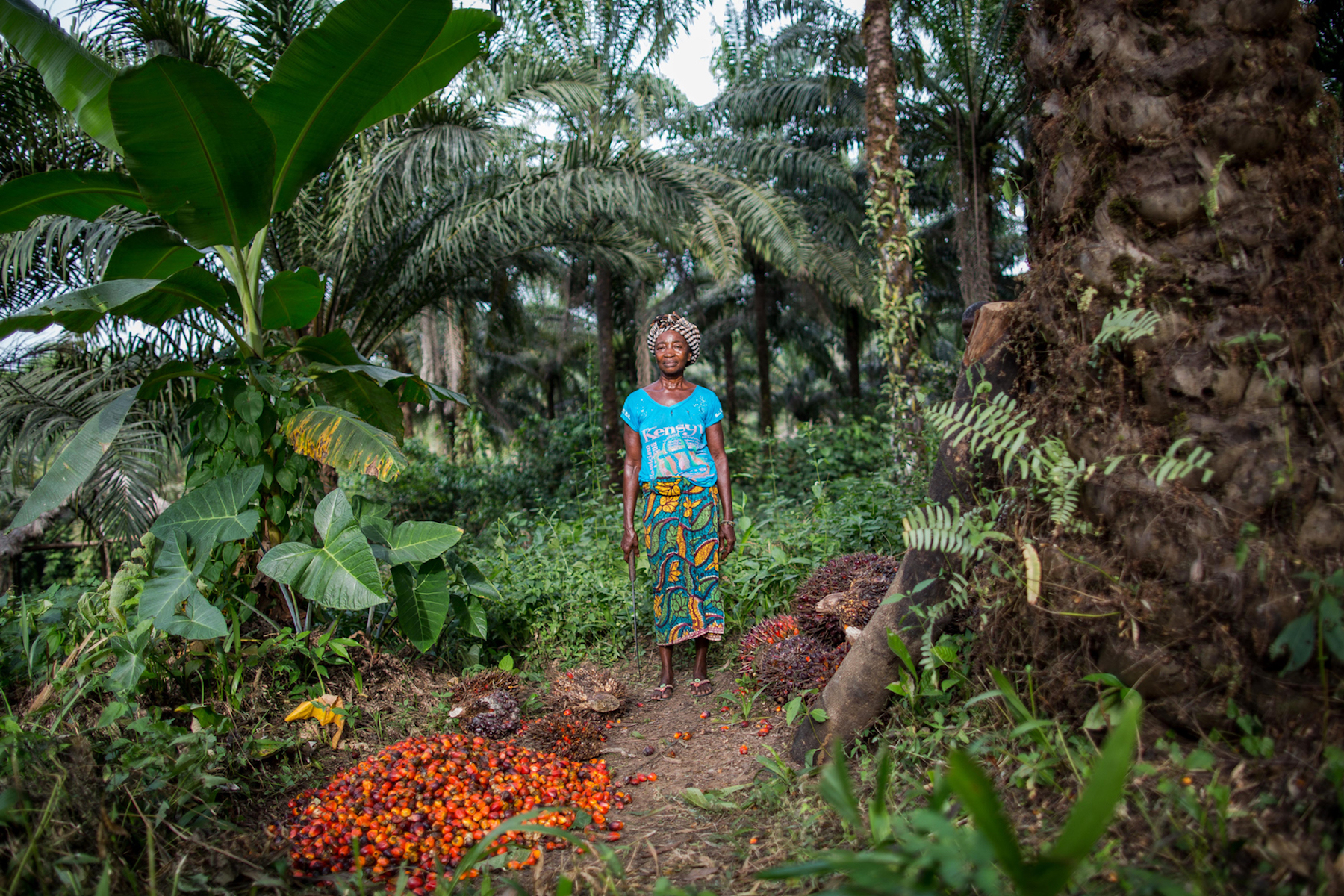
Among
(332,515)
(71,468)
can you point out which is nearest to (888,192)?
(332,515)

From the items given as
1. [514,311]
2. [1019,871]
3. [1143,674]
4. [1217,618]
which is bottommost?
[1019,871]

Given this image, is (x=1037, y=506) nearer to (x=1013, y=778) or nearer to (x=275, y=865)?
(x=1013, y=778)

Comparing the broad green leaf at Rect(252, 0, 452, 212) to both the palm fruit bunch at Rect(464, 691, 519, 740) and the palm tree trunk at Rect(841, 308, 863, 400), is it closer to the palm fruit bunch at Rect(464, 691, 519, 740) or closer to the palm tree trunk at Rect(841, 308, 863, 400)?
the palm fruit bunch at Rect(464, 691, 519, 740)

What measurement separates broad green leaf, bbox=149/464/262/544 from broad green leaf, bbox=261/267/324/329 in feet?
2.86

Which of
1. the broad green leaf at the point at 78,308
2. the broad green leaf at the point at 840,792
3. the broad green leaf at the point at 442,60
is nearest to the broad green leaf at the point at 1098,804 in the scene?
the broad green leaf at the point at 840,792

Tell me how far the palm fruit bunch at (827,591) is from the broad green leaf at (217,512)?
2.34m

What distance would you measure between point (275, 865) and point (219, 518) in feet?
5.09

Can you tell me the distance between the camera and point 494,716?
331cm

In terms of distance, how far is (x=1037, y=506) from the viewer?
2.26 meters

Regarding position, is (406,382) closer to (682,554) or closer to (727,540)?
(682,554)

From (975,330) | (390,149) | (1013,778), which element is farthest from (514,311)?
(1013,778)

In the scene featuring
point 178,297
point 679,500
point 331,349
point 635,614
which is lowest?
point 635,614

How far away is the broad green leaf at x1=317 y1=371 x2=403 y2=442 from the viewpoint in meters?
4.03

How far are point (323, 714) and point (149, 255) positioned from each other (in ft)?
7.32
